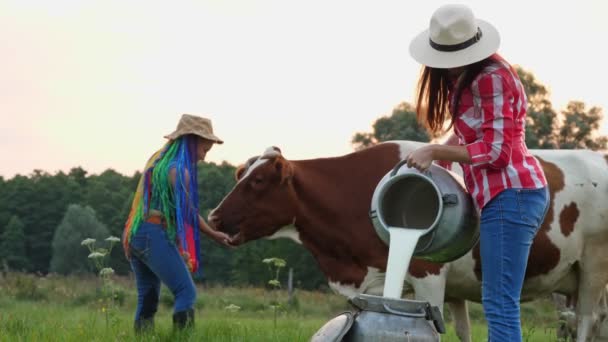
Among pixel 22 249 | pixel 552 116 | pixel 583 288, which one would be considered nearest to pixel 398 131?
pixel 552 116

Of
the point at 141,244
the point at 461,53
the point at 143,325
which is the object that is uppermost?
the point at 461,53

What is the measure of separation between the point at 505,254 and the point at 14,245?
63279mm

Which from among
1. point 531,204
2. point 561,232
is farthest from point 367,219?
point 531,204

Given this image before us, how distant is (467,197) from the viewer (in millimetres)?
4055

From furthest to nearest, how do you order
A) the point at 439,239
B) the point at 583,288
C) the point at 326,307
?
the point at 326,307 → the point at 583,288 → the point at 439,239

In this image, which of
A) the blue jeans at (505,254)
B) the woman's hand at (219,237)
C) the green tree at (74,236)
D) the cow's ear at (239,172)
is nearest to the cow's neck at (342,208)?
the cow's ear at (239,172)

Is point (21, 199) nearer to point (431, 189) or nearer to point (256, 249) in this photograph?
point (256, 249)

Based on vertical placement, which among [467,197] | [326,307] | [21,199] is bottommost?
[326,307]

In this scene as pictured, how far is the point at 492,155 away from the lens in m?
3.99

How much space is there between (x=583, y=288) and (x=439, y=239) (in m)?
3.67

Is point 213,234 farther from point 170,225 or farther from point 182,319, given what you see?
point 182,319

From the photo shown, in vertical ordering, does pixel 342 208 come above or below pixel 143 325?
above

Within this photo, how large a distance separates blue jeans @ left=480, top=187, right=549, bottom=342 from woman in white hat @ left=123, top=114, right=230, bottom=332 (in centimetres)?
287

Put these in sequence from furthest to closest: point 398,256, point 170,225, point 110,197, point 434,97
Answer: point 110,197 → point 170,225 → point 434,97 → point 398,256
